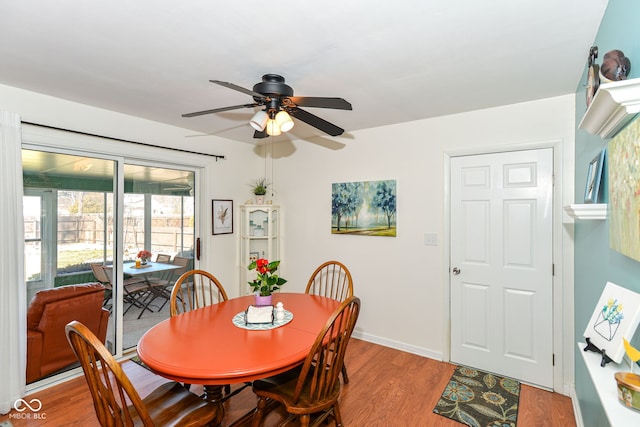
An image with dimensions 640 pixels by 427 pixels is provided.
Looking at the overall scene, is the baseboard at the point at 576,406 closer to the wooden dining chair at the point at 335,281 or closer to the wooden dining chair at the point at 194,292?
the wooden dining chair at the point at 335,281

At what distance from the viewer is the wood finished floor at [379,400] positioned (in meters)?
2.21

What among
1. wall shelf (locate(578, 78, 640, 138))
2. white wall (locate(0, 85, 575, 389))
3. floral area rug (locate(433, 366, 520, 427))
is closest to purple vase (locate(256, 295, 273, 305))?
floral area rug (locate(433, 366, 520, 427))

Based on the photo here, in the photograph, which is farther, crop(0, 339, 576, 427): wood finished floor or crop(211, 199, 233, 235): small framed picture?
crop(211, 199, 233, 235): small framed picture

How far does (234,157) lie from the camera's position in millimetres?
4113

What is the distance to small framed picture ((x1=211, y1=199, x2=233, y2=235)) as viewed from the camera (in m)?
3.88

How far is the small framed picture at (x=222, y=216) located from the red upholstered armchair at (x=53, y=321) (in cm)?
142

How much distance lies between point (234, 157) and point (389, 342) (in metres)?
2.86

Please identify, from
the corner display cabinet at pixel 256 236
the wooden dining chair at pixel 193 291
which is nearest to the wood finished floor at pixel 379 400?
the wooden dining chair at pixel 193 291

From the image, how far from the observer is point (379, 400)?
8.05 feet

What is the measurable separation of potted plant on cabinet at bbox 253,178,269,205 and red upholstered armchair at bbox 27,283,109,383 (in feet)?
6.58

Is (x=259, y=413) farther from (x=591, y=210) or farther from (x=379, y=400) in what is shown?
(x=591, y=210)

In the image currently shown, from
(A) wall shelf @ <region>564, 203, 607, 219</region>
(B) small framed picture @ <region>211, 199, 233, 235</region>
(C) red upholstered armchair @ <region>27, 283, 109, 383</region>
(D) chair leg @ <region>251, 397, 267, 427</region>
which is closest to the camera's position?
(A) wall shelf @ <region>564, 203, 607, 219</region>

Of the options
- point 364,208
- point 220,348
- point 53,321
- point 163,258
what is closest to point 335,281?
point 364,208

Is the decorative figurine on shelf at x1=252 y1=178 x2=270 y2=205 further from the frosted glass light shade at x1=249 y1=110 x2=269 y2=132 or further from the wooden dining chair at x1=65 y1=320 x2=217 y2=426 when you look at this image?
the wooden dining chair at x1=65 y1=320 x2=217 y2=426
